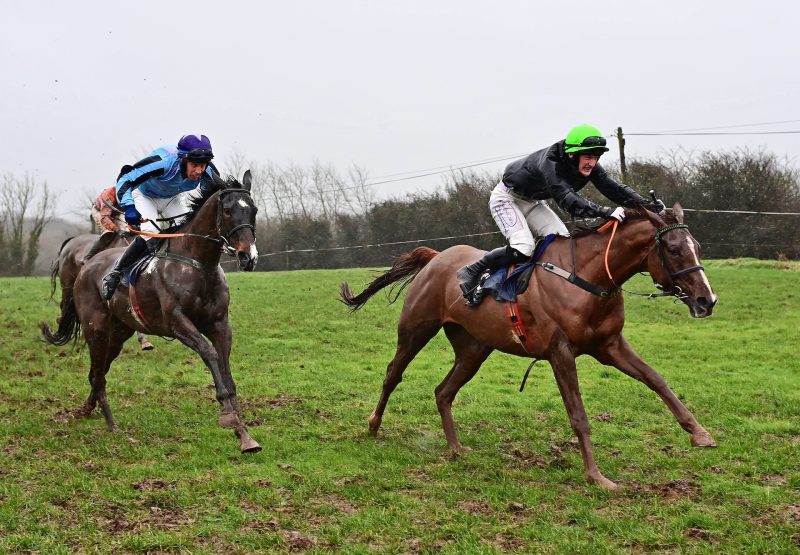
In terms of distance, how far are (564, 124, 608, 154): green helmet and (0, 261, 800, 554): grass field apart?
272 cm

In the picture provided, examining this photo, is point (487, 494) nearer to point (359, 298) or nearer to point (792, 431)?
point (359, 298)

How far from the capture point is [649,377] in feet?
20.8

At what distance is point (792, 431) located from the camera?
7.90 meters

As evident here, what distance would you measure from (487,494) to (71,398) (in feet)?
20.8

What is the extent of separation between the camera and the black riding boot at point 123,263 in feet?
27.1

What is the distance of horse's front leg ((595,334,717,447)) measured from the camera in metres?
6.04

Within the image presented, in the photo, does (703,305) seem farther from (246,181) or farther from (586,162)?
(246,181)

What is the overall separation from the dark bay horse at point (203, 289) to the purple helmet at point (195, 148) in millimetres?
289

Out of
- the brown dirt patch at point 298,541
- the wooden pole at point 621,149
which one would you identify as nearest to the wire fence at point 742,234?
the wooden pole at point 621,149

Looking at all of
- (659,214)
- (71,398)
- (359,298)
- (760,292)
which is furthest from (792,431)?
(760,292)

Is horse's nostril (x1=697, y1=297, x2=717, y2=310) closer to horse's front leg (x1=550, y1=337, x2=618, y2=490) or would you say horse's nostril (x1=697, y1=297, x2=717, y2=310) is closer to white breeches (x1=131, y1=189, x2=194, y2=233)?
horse's front leg (x1=550, y1=337, x2=618, y2=490)

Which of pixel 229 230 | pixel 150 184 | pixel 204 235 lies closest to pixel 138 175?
pixel 150 184

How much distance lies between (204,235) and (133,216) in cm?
95

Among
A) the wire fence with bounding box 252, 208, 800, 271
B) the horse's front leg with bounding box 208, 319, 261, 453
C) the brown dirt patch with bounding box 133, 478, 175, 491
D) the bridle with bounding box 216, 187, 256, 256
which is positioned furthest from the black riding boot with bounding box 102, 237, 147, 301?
the wire fence with bounding box 252, 208, 800, 271
